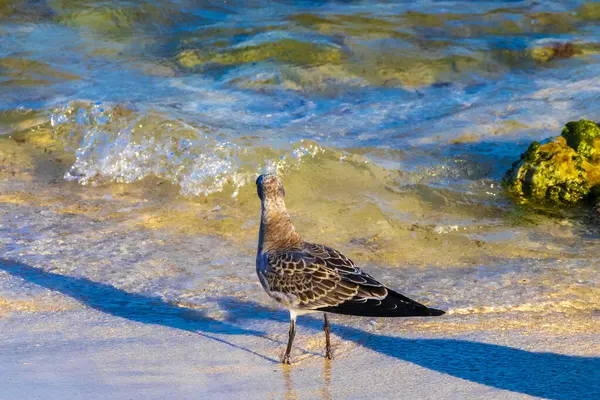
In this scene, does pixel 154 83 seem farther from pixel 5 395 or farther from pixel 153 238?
pixel 5 395

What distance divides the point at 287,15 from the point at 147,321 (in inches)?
358

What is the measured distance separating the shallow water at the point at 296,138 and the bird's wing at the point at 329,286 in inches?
37.5

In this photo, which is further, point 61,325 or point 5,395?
point 61,325

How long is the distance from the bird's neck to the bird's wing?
0.33ft

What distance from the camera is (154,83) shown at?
11.2 m

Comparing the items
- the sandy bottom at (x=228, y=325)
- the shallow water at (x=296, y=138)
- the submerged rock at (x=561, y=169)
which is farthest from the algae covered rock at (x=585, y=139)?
the sandy bottom at (x=228, y=325)

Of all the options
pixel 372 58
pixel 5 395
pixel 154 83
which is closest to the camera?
pixel 5 395

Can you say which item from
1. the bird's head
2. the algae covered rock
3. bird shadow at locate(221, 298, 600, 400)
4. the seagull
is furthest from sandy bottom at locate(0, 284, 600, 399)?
the algae covered rock

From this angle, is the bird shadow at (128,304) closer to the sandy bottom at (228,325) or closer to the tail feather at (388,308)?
the sandy bottom at (228,325)

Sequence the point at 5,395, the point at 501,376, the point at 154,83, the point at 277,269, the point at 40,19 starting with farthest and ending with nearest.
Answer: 1. the point at 40,19
2. the point at 154,83
3. the point at 277,269
4. the point at 501,376
5. the point at 5,395

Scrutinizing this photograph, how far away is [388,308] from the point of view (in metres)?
4.57

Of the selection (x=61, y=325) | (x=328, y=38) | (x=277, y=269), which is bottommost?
(x=61, y=325)

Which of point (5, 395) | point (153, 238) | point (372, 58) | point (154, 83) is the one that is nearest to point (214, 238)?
point (153, 238)

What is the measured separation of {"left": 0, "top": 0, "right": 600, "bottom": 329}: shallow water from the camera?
638 cm
